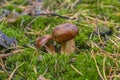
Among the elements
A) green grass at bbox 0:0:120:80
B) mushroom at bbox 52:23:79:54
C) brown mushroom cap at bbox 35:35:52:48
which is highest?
mushroom at bbox 52:23:79:54

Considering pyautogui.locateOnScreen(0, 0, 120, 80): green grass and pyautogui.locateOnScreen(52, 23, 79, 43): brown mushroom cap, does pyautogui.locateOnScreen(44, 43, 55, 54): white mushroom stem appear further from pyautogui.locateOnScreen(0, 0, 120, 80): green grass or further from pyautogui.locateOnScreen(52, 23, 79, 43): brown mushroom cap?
pyautogui.locateOnScreen(52, 23, 79, 43): brown mushroom cap

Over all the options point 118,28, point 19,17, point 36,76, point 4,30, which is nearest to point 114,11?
point 118,28

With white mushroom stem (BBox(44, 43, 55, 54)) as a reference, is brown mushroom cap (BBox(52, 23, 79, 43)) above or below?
above

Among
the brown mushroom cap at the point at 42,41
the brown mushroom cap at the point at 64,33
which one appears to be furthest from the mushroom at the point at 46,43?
the brown mushroom cap at the point at 64,33

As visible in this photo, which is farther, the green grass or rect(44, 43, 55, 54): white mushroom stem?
rect(44, 43, 55, 54): white mushroom stem

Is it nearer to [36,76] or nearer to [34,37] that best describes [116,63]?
[36,76]

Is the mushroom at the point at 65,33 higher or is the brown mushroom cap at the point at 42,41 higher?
the mushroom at the point at 65,33

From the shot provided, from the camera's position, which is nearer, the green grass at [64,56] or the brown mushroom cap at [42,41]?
the green grass at [64,56]

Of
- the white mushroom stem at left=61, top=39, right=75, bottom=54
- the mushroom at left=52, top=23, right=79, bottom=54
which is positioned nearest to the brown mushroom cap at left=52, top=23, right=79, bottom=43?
the mushroom at left=52, top=23, right=79, bottom=54

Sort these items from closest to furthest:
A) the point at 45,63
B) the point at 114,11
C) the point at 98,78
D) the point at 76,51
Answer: the point at 98,78 → the point at 45,63 → the point at 76,51 → the point at 114,11

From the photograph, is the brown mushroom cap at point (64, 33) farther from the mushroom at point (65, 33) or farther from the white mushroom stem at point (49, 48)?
the white mushroom stem at point (49, 48)

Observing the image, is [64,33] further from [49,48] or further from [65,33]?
[49,48]
